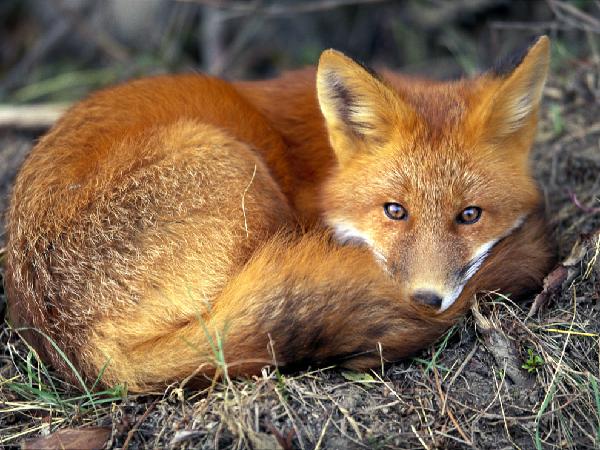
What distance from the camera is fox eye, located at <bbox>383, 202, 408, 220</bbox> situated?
303 cm

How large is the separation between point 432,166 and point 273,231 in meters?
0.79

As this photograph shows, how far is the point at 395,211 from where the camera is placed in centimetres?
305

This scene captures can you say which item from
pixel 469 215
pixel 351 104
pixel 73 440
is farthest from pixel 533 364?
pixel 73 440

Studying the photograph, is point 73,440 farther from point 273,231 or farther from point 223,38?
point 223,38

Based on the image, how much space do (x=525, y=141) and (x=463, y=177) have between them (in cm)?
49

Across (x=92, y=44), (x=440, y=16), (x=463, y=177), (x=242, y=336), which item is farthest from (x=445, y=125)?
(x=92, y=44)

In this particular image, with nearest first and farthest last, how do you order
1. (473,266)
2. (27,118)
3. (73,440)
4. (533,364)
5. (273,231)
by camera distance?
(73,440) → (533,364) → (473,266) → (273,231) → (27,118)

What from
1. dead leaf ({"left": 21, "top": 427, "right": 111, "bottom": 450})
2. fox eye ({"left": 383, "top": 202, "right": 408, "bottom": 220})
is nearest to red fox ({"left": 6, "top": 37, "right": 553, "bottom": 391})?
fox eye ({"left": 383, "top": 202, "right": 408, "bottom": 220})

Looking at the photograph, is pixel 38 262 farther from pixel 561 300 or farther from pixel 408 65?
pixel 408 65

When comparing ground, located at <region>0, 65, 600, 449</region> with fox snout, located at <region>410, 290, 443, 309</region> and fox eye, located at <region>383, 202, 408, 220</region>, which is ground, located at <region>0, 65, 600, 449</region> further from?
fox eye, located at <region>383, 202, 408, 220</region>

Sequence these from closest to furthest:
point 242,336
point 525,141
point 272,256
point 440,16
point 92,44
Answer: point 242,336, point 272,256, point 525,141, point 440,16, point 92,44

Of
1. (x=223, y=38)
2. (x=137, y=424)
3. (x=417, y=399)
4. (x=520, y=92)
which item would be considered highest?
(x=520, y=92)

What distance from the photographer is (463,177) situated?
9.85 ft

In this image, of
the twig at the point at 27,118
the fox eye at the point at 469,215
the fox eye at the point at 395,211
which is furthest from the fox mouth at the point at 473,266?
the twig at the point at 27,118
